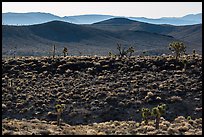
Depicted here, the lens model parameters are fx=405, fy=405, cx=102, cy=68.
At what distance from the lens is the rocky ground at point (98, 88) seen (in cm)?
4566

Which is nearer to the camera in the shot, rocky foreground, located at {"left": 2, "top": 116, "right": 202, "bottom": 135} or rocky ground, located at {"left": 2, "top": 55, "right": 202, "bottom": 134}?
rocky foreground, located at {"left": 2, "top": 116, "right": 202, "bottom": 135}

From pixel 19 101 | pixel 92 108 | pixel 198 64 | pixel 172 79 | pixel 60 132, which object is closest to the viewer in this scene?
pixel 60 132

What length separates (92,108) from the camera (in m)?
46.8

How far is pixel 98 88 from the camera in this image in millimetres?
52969

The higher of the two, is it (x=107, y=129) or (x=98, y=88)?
(x=98, y=88)

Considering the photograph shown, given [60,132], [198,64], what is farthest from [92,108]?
[198,64]

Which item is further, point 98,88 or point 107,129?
point 98,88

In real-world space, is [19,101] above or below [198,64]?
below

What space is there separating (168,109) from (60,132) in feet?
57.9

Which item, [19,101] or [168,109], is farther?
[19,101]

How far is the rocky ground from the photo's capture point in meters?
45.7

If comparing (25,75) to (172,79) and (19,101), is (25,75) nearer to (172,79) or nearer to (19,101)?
(19,101)

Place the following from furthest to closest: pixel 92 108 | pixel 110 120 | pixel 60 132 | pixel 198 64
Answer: pixel 198 64 → pixel 92 108 → pixel 110 120 → pixel 60 132

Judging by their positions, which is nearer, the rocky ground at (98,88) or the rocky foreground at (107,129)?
the rocky foreground at (107,129)
